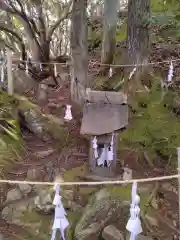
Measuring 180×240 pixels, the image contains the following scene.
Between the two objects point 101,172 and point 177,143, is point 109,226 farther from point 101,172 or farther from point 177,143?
point 177,143

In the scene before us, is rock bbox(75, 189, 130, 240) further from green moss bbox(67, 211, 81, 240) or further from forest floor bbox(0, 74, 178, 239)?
forest floor bbox(0, 74, 178, 239)

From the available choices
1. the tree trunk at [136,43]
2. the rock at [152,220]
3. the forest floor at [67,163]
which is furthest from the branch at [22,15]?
the rock at [152,220]

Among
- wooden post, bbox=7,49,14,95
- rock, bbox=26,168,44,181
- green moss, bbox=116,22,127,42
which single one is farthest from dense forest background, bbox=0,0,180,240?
green moss, bbox=116,22,127,42

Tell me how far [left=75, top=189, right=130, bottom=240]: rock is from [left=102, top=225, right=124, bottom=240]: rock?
13 cm

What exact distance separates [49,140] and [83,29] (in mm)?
2752

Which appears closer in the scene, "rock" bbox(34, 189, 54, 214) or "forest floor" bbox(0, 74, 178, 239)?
"rock" bbox(34, 189, 54, 214)

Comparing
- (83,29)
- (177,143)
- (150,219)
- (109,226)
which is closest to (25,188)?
(109,226)

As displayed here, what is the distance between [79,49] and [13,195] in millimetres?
3948

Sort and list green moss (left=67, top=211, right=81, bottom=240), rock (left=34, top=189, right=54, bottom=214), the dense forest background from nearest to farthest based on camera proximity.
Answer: green moss (left=67, top=211, right=81, bottom=240), the dense forest background, rock (left=34, top=189, right=54, bottom=214)

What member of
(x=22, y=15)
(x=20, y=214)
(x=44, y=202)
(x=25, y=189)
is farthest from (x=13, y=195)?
(x=22, y=15)

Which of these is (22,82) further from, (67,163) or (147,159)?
(147,159)

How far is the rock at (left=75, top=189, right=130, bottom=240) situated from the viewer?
4660 millimetres

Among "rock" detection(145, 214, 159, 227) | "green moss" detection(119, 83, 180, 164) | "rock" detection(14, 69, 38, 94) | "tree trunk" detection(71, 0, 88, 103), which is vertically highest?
"tree trunk" detection(71, 0, 88, 103)

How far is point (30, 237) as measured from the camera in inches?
195
